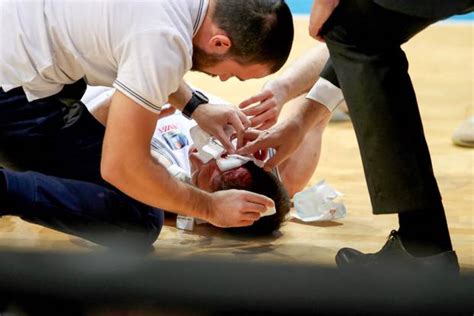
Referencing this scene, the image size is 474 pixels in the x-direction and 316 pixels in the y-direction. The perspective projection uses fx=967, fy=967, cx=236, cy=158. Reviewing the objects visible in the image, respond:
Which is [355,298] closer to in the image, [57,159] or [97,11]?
[97,11]

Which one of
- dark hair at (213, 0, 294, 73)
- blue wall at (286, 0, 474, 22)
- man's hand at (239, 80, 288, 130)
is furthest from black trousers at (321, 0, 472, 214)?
blue wall at (286, 0, 474, 22)

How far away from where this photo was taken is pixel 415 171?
6.02 ft

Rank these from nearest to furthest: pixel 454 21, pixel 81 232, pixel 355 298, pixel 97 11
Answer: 1. pixel 355 298
2. pixel 97 11
3. pixel 81 232
4. pixel 454 21

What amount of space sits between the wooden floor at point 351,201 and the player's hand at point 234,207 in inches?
3.1

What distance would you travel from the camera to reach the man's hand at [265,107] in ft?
7.80

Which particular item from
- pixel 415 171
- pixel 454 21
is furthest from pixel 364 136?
A: pixel 454 21

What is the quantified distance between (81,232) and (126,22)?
54 centimetres

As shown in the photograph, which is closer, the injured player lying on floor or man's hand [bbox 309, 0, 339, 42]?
man's hand [bbox 309, 0, 339, 42]

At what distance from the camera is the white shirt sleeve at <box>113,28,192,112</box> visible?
1835 millimetres

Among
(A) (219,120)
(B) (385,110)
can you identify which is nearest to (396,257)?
(B) (385,110)

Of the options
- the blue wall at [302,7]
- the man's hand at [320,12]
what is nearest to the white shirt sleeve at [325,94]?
the man's hand at [320,12]

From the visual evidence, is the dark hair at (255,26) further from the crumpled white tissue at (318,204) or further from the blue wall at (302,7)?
the blue wall at (302,7)

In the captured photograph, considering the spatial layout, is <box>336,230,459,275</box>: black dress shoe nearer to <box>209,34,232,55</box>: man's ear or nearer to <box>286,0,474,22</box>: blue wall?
<box>209,34,232,55</box>: man's ear

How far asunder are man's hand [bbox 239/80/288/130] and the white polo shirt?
43 centimetres
